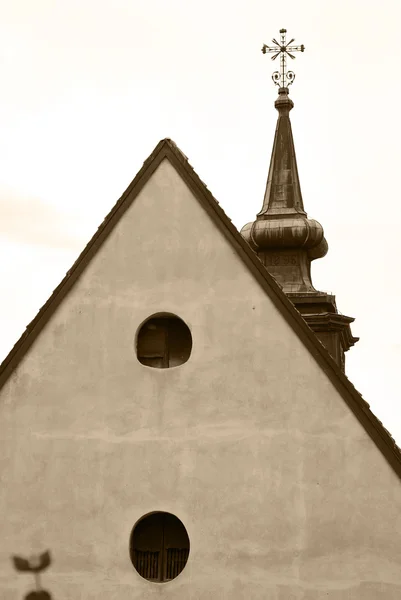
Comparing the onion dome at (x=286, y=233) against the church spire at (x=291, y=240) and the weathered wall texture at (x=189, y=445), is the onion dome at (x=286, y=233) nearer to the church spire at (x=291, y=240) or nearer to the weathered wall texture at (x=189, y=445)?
the church spire at (x=291, y=240)

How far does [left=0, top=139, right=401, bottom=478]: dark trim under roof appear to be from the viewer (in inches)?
692

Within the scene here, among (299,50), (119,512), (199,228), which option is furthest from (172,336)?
(299,50)

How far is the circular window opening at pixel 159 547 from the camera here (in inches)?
700

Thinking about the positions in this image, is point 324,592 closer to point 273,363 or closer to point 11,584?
point 273,363

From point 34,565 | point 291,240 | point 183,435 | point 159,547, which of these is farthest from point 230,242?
point 291,240

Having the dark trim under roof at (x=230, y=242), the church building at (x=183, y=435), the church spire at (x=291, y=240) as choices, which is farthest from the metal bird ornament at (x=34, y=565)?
the church spire at (x=291, y=240)

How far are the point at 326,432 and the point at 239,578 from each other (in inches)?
101

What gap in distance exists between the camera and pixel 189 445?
17.8 meters

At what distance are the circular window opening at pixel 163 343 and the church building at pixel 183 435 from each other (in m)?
0.02

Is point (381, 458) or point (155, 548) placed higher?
point (381, 458)

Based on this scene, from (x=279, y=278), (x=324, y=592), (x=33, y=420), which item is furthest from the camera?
(x=279, y=278)

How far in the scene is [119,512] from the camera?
17.7 meters

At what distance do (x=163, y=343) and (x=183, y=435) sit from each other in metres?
1.60

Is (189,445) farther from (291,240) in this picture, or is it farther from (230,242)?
(291,240)
